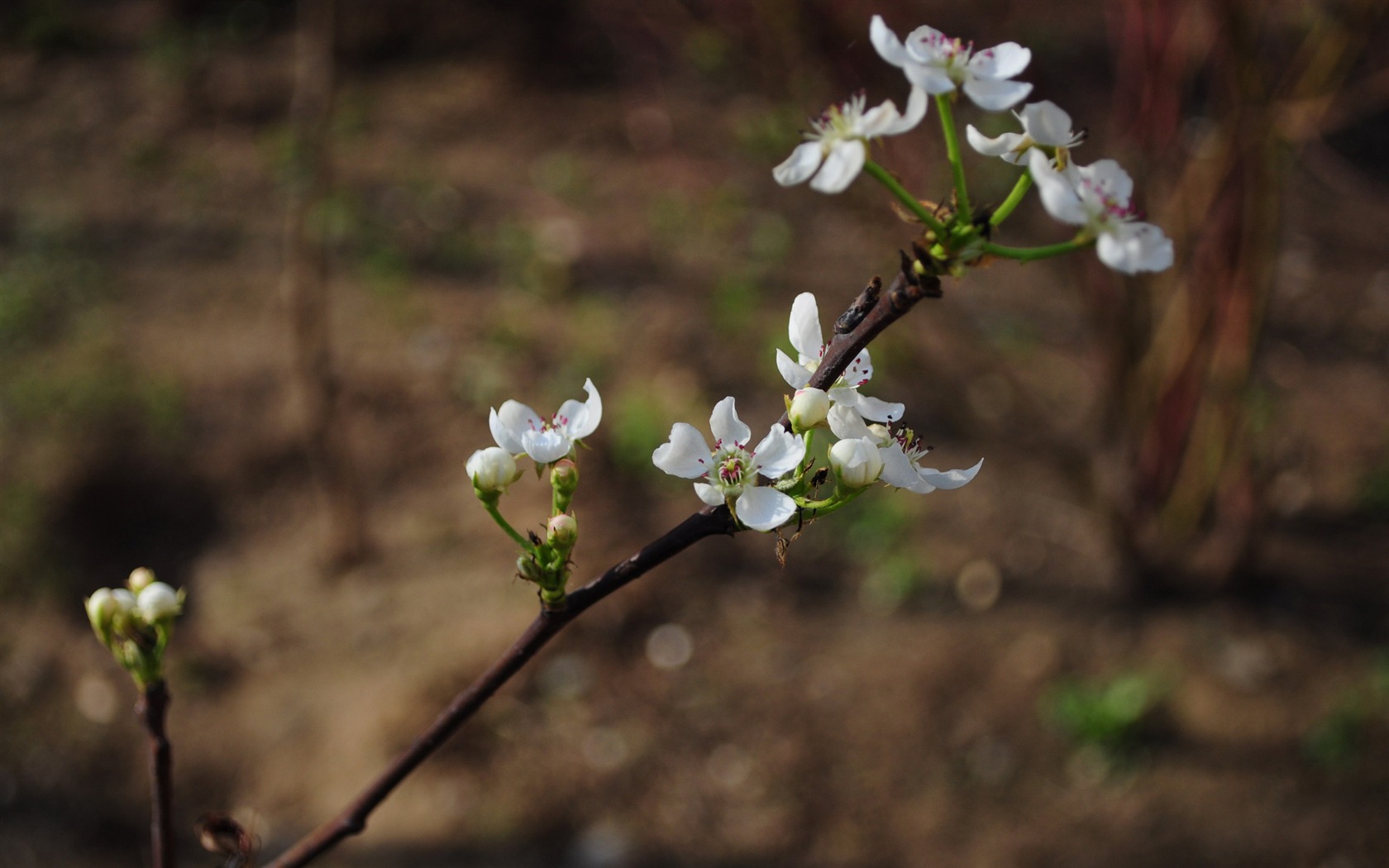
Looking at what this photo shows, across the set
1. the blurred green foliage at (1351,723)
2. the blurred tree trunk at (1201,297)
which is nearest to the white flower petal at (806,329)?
the blurred tree trunk at (1201,297)

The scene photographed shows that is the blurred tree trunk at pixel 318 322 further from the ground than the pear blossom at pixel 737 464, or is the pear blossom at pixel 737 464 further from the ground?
the blurred tree trunk at pixel 318 322

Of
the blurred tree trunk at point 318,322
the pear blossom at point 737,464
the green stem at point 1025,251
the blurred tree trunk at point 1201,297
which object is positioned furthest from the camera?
the blurred tree trunk at point 318,322

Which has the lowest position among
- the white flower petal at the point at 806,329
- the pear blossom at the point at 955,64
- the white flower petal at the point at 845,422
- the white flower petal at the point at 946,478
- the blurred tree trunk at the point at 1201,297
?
the white flower petal at the point at 946,478

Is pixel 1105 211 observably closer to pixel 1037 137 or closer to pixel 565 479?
pixel 1037 137

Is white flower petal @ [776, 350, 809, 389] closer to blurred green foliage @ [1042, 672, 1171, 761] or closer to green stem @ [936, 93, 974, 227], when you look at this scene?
green stem @ [936, 93, 974, 227]

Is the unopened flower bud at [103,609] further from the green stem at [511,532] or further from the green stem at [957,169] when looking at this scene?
the green stem at [957,169]

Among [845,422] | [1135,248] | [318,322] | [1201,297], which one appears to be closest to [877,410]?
[845,422]

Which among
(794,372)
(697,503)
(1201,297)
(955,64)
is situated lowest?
(794,372)
